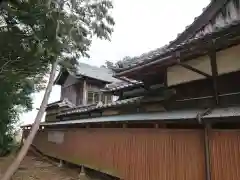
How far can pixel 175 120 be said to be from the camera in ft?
16.6

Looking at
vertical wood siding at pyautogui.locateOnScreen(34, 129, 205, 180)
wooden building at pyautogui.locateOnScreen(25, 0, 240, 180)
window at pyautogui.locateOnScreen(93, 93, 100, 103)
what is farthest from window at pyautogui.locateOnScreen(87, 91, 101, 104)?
wooden building at pyautogui.locateOnScreen(25, 0, 240, 180)

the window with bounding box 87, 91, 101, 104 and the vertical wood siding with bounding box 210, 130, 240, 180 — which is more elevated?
the window with bounding box 87, 91, 101, 104

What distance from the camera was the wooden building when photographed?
179 inches

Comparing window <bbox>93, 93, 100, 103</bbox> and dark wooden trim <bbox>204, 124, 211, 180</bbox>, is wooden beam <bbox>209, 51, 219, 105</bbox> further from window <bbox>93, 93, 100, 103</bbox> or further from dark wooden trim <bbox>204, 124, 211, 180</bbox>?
window <bbox>93, 93, 100, 103</bbox>

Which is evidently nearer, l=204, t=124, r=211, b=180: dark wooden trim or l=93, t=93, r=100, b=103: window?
l=204, t=124, r=211, b=180: dark wooden trim

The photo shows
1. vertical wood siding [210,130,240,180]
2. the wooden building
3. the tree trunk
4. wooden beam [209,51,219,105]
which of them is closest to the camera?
vertical wood siding [210,130,240,180]

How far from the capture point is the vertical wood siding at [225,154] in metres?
4.25

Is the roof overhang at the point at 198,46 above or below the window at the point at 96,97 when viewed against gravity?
below

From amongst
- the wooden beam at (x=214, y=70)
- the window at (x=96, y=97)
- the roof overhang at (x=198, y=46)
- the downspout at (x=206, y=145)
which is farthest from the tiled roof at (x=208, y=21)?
the window at (x=96, y=97)

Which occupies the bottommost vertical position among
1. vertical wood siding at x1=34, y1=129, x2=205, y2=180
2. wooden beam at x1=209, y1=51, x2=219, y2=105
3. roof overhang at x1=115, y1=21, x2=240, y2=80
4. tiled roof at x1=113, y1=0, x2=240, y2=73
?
vertical wood siding at x1=34, y1=129, x2=205, y2=180

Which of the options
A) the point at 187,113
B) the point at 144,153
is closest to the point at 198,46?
the point at 187,113

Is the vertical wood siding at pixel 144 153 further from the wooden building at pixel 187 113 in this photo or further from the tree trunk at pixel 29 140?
the tree trunk at pixel 29 140

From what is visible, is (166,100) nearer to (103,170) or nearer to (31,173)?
(103,170)

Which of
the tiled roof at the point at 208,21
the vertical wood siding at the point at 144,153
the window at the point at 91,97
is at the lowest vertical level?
the vertical wood siding at the point at 144,153
